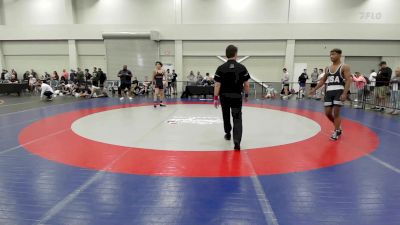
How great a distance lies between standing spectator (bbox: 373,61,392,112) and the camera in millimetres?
9594

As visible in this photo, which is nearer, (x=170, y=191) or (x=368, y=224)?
(x=368, y=224)

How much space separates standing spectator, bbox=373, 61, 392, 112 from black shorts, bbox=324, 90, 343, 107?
221 inches

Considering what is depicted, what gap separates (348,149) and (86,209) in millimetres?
4444

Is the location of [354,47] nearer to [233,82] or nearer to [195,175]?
[233,82]

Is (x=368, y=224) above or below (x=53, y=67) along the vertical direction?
below

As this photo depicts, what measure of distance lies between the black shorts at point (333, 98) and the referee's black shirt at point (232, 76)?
1966mm

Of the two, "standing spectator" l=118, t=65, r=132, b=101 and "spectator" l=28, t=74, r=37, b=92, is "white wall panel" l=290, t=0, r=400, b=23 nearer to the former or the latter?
"standing spectator" l=118, t=65, r=132, b=101

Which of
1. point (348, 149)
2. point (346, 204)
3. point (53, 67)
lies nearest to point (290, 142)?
point (348, 149)

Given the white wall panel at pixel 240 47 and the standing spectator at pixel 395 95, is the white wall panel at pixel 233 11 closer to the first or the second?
the white wall panel at pixel 240 47

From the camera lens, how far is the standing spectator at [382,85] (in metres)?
9.59

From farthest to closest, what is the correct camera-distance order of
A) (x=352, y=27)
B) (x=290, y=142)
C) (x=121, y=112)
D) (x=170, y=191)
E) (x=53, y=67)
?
(x=53, y=67)
(x=352, y=27)
(x=121, y=112)
(x=290, y=142)
(x=170, y=191)

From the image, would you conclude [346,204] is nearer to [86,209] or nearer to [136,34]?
[86,209]

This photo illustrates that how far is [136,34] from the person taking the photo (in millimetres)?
17672

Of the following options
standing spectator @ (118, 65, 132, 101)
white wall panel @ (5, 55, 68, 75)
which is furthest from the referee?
white wall panel @ (5, 55, 68, 75)
